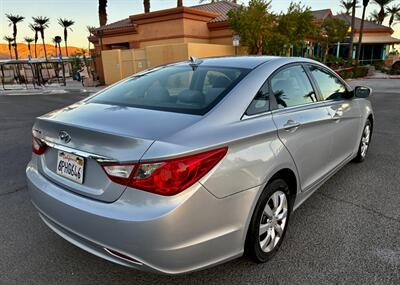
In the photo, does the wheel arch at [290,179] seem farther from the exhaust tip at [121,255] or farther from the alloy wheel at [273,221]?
the exhaust tip at [121,255]

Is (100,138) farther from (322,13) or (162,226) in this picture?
(322,13)

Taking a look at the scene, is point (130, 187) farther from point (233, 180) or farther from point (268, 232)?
A: point (268, 232)

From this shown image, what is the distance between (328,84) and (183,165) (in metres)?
2.51

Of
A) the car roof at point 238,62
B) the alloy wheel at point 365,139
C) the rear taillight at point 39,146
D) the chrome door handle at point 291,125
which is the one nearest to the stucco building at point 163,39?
the alloy wheel at point 365,139

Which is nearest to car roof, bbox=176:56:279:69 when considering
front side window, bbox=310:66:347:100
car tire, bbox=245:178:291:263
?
front side window, bbox=310:66:347:100

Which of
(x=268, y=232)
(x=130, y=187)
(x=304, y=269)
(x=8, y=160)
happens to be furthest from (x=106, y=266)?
(x=8, y=160)

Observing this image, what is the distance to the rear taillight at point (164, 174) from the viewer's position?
1856 mm

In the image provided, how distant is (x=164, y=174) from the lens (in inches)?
73.1

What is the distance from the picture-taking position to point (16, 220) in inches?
131

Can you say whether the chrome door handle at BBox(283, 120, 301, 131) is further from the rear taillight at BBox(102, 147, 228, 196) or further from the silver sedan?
the rear taillight at BBox(102, 147, 228, 196)

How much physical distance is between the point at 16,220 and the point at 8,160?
7.69 feet

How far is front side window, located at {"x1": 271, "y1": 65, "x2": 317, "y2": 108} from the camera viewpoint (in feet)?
9.21

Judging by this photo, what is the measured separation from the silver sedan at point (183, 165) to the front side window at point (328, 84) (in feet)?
1.62

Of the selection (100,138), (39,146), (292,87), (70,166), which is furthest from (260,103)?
(39,146)
